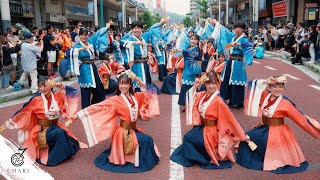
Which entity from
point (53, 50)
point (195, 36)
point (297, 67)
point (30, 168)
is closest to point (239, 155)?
point (30, 168)

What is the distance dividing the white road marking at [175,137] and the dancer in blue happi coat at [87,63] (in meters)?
1.55

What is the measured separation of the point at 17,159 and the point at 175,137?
249 centimetres

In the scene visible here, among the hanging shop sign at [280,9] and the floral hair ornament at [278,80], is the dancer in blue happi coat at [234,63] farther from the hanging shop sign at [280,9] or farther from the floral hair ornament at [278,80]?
the hanging shop sign at [280,9]

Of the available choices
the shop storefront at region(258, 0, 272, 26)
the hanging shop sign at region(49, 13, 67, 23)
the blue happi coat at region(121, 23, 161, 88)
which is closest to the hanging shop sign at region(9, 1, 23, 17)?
the hanging shop sign at region(49, 13, 67, 23)

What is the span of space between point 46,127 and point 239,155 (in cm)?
253

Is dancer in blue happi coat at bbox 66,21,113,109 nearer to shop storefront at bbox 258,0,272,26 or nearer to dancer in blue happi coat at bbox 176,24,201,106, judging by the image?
dancer in blue happi coat at bbox 176,24,201,106

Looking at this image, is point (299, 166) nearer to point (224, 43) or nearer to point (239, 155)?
point (239, 155)

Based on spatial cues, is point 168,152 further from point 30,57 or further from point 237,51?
point 30,57

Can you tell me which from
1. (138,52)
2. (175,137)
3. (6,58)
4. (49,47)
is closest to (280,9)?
(49,47)

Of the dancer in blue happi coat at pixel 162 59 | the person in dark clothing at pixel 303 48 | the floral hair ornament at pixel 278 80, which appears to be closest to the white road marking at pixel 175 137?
the floral hair ornament at pixel 278 80

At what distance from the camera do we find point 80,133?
229 inches

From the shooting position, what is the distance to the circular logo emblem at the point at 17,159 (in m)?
3.64

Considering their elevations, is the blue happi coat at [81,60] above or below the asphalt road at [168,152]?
above

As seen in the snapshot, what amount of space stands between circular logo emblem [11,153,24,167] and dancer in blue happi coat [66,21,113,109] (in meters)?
2.85
